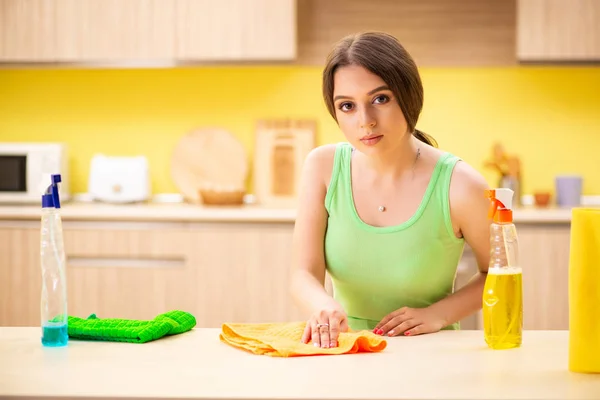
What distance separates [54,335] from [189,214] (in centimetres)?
201

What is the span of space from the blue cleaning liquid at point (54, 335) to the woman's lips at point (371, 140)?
2.32ft

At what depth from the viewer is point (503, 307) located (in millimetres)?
1494

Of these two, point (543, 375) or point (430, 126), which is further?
Result: point (430, 126)

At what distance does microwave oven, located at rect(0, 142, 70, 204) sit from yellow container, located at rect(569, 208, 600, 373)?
2960 millimetres

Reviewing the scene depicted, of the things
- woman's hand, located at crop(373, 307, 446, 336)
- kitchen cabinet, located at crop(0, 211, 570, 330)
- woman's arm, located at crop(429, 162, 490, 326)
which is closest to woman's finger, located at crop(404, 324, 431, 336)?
woman's hand, located at crop(373, 307, 446, 336)

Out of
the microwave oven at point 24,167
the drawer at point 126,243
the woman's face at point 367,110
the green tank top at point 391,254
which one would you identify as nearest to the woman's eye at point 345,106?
the woman's face at point 367,110

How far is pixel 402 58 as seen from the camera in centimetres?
177

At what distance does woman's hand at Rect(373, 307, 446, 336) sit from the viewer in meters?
1.68

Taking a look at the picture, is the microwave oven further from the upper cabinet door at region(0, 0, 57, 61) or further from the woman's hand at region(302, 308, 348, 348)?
the woman's hand at region(302, 308, 348, 348)

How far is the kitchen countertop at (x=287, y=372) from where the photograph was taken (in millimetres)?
1240

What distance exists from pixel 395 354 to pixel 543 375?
26cm

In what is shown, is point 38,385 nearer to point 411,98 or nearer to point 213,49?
point 411,98

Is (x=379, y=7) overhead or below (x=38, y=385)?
overhead

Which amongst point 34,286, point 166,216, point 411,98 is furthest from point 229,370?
Answer: point 34,286
